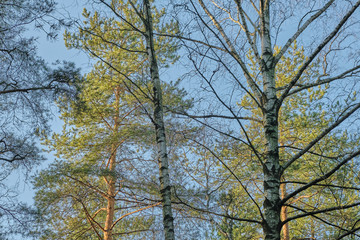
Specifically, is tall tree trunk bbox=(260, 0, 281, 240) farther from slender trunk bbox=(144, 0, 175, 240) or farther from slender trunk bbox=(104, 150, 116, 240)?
slender trunk bbox=(104, 150, 116, 240)

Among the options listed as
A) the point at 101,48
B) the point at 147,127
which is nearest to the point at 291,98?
the point at 147,127

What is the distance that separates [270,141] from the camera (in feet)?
9.17

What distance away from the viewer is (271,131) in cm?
282

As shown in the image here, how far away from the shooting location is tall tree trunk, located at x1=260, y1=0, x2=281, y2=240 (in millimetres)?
2541

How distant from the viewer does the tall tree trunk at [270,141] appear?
2.54 m

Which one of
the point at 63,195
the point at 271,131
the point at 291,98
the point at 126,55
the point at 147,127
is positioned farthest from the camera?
the point at 291,98

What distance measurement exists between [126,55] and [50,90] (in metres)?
4.85

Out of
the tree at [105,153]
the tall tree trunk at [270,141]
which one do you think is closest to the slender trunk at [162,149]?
the tall tree trunk at [270,141]

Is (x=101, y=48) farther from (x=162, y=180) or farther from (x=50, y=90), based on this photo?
(x=162, y=180)

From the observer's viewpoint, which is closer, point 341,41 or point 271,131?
point 271,131

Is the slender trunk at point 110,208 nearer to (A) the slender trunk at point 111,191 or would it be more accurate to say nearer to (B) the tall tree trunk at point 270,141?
(A) the slender trunk at point 111,191

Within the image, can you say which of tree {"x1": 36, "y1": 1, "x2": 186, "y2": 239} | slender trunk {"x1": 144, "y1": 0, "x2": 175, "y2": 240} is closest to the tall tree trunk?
slender trunk {"x1": 144, "y1": 0, "x2": 175, "y2": 240}

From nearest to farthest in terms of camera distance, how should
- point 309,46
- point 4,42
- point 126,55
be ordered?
point 309,46 < point 4,42 < point 126,55

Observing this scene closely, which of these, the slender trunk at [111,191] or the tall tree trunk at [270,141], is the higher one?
the slender trunk at [111,191]
